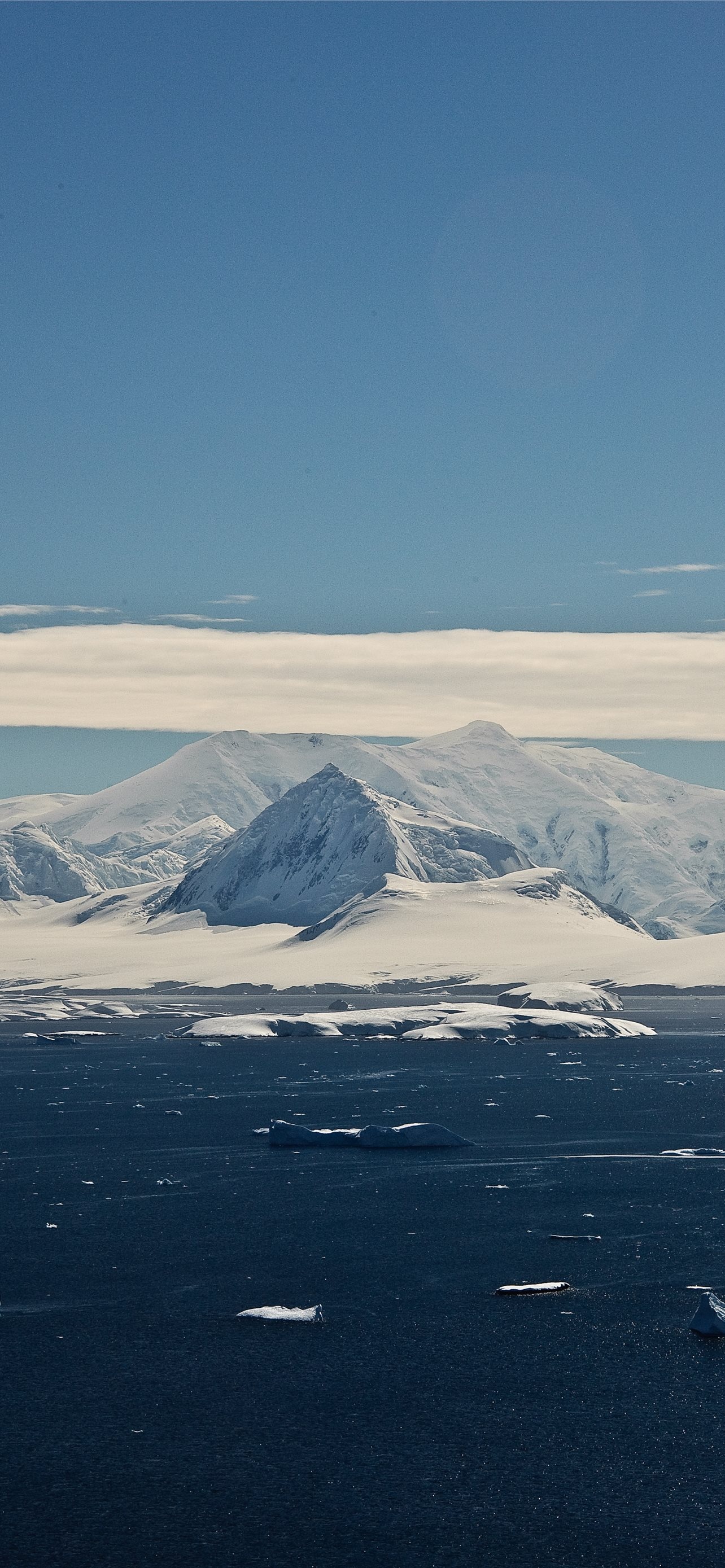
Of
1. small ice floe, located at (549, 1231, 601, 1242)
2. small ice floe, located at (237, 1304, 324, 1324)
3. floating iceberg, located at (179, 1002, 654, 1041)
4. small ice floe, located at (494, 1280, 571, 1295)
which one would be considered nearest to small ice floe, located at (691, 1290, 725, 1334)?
small ice floe, located at (494, 1280, 571, 1295)

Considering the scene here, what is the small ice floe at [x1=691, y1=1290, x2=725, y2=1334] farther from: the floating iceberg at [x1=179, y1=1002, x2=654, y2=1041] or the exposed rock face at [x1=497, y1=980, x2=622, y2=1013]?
the exposed rock face at [x1=497, y1=980, x2=622, y2=1013]

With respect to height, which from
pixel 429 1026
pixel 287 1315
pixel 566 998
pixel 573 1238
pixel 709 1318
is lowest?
pixel 566 998

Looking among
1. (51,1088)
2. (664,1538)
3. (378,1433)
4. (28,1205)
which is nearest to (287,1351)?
(378,1433)

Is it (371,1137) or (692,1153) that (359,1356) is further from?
(692,1153)

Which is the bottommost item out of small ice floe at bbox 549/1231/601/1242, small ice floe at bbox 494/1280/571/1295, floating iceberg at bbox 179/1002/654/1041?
floating iceberg at bbox 179/1002/654/1041

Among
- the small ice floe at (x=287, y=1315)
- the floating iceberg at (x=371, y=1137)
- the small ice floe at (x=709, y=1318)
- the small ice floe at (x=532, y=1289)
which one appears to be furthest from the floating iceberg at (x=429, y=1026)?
the small ice floe at (x=709, y=1318)

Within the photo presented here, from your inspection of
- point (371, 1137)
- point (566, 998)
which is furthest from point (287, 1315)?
point (566, 998)

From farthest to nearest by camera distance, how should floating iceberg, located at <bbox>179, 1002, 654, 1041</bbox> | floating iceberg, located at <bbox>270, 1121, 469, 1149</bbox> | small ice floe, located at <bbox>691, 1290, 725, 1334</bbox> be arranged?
floating iceberg, located at <bbox>179, 1002, 654, 1041</bbox>, floating iceberg, located at <bbox>270, 1121, 469, 1149</bbox>, small ice floe, located at <bbox>691, 1290, 725, 1334</bbox>
